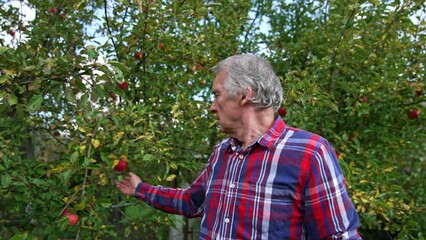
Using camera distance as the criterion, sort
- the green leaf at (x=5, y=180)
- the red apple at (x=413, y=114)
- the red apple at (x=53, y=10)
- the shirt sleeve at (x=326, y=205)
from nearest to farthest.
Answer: the shirt sleeve at (x=326, y=205) → the green leaf at (x=5, y=180) → the red apple at (x=413, y=114) → the red apple at (x=53, y=10)

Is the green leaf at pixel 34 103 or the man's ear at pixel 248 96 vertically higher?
the man's ear at pixel 248 96

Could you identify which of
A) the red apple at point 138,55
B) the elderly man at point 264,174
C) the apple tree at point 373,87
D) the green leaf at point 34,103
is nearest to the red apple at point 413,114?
the apple tree at point 373,87

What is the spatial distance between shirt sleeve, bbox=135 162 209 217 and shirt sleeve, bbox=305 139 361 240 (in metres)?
0.48

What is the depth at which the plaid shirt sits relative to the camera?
120 cm

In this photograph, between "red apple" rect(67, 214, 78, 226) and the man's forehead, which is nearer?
the man's forehead

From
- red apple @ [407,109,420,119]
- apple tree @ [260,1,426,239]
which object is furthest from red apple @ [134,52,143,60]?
red apple @ [407,109,420,119]

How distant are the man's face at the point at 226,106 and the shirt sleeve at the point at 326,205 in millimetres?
295

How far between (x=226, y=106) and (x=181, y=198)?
1.50ft

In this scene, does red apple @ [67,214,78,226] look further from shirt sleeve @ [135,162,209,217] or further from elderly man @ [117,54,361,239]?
elderly man @ [117,54,361,239]

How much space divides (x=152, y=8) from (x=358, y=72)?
1624mm

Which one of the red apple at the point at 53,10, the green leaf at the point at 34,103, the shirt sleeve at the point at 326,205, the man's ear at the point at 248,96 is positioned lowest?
the shirt sleeve at the point at 326,205

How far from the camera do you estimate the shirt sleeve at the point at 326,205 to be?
1.18m

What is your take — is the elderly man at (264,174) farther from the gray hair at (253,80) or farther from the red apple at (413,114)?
the red apple at (413,114)

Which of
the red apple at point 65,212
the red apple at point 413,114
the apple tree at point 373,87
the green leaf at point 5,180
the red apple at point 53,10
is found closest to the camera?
the red apple at point 65,212
